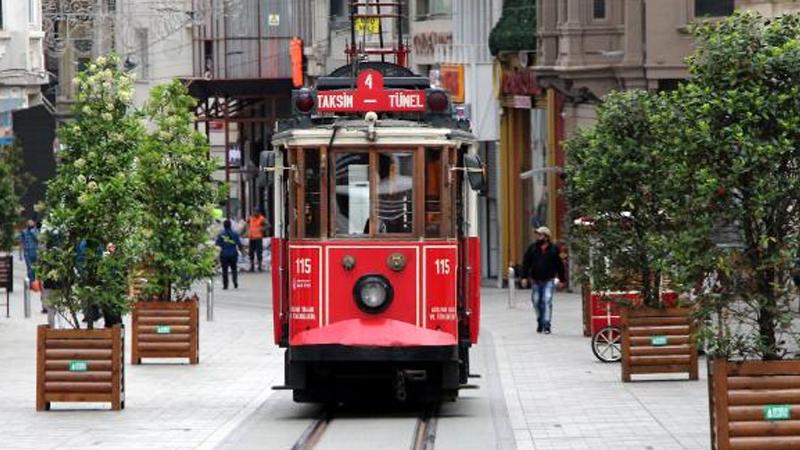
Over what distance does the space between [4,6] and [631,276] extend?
66.0 feet

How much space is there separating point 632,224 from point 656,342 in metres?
1.66

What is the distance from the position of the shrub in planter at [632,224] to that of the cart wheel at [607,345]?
271 cm

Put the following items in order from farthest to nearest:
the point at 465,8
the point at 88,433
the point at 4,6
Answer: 1. the point at 465,8
2. the point at 4,6
3. the point at 88,433

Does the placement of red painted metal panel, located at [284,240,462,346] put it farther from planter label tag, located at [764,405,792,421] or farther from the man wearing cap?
the man wearing cap

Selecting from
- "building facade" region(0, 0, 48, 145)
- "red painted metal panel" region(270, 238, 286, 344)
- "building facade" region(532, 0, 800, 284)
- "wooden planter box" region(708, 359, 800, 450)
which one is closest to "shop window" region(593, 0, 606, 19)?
"building facade" region(532, 0, 800, 284)

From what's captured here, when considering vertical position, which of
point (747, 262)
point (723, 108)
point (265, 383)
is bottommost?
point (265, 383)

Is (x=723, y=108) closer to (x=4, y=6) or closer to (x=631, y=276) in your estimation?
(x=631, y=276)

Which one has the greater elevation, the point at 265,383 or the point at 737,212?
the point at 737,212

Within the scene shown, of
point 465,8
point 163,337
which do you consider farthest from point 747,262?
point 465,8

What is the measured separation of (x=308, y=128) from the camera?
77.7 feet

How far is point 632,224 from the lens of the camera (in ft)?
92.6

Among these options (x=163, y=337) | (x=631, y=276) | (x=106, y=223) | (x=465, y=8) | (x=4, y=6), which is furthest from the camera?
(x=465, y=8)

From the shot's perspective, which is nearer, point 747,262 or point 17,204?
point 747,262

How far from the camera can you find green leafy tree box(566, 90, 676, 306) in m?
27.8
